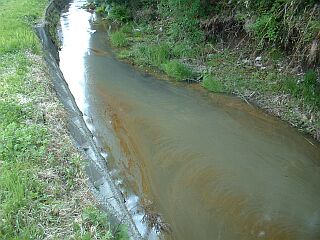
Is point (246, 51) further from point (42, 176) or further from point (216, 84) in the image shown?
point (42, 176)

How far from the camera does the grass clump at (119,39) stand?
13.4 metres

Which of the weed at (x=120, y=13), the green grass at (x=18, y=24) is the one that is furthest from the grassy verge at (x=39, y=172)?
the weed at (x=120, y=13)

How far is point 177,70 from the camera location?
34.7 feet

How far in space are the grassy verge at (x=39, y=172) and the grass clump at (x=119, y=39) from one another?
5.81 meters

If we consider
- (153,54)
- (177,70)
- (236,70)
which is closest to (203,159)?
(236,70)

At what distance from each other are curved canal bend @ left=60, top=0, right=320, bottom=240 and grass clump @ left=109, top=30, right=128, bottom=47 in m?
2.77

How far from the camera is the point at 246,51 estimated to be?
10.6 m

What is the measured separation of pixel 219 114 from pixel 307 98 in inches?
75.1

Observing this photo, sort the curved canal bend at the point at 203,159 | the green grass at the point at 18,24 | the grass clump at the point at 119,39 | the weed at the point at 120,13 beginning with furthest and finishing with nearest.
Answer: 1. the weed at the point at 120,13
2. the grass clump at the point at 119,39
3. the green grass at the point at 18,24
4. the curved canal bend at the point at 203,159

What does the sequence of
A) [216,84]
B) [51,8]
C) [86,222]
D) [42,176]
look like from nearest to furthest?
[86,222] < [42,176] < [216,84] < [51,8]

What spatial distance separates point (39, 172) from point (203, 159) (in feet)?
10.8

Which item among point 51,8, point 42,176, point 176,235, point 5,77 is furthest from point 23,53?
point 51,8

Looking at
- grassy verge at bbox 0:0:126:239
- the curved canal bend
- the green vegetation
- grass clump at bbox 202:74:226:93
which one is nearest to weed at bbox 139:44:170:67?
the curved canal bend

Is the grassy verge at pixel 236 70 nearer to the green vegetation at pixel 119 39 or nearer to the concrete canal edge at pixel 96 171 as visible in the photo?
the green vegetation at pixel 119 39
